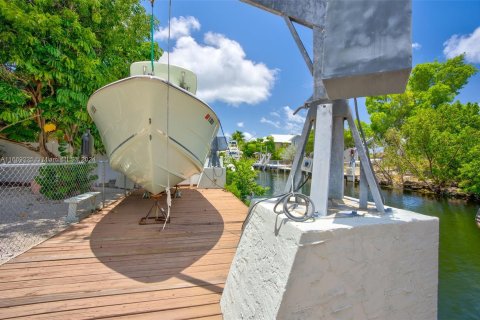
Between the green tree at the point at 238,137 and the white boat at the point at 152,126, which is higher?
the green tree at the point at 238,137

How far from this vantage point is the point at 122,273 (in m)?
2.78

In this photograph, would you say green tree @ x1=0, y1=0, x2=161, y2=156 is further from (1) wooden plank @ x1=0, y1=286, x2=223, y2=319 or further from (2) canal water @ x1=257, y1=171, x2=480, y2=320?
(2) canal water @ x1=257, y1=171, x2=480, y2=320

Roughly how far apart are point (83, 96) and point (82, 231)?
13.3 ft

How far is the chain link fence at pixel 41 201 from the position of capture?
14.0 ft

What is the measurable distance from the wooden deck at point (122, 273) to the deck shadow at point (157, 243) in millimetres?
12

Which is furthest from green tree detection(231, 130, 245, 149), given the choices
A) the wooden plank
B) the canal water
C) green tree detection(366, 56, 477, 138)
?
the wooden plank

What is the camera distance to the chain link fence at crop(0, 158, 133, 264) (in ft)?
14.0

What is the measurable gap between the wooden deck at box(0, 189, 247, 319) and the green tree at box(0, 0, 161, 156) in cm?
375

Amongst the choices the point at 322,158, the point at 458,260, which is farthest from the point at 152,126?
the point at 458,260

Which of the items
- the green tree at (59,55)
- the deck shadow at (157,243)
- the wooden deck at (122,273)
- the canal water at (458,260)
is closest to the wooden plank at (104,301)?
the wooden deck at (122,273)

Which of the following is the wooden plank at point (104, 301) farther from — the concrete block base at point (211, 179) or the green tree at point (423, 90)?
the green tree at point (423, 90)

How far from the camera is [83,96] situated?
6438 millimetres

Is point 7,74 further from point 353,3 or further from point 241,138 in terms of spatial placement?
point 241,138

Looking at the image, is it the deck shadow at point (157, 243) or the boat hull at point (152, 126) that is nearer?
the deck shadow at point (157, 243)
